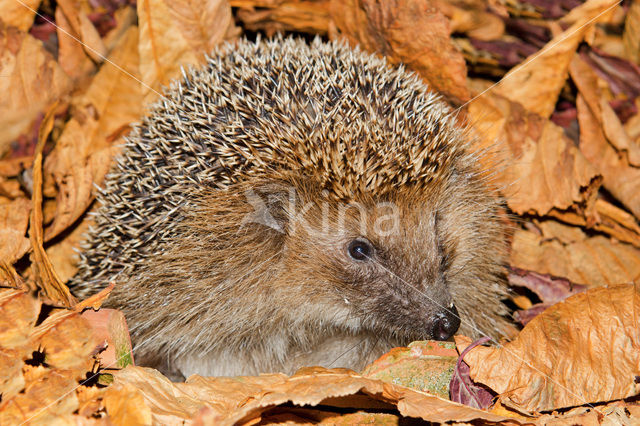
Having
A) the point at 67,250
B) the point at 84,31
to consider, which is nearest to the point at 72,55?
the point at 84,31

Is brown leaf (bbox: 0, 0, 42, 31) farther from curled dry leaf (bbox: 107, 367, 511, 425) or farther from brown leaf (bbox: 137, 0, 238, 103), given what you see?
curled dry leaf (bbox: 107, 367, 511, 425)

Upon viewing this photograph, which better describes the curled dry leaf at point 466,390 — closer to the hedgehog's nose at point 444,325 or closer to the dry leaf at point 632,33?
the hedgehog's nose at point 444,325

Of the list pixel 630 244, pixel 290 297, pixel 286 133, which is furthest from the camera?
pixel 630 244

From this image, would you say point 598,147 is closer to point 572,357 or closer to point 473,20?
point 473,20

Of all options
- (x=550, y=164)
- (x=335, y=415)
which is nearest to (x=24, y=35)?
(x=335, y=415)

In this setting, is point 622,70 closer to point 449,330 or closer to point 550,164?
point 550,164

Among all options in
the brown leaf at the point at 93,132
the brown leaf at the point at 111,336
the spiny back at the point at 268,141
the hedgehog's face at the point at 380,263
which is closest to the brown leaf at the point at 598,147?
the spiny back at the point at 268,141

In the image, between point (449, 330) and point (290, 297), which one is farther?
point (290, 297)

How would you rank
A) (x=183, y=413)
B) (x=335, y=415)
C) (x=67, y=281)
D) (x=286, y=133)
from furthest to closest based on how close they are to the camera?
(x=67, y=281)
(x=286, y=133)
(x=335, y=415)
(x=183, y=413)
